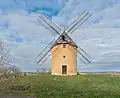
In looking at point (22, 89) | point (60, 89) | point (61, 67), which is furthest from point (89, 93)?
point (61, 67)

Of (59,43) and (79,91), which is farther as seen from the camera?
(59,43)

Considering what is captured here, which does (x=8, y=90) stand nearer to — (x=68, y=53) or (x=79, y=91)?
(x=79, y=91)

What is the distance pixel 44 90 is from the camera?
36938mm

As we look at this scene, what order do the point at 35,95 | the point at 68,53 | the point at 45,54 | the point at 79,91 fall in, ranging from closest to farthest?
the point at 35,95 < the point at 79,91 < the point at 68,53 < the point at 45,54

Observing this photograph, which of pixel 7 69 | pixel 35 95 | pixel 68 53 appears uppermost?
pixel 68 53

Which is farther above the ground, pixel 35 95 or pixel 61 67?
pixel 61 67

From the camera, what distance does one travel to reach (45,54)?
63250mm

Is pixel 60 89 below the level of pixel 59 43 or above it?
below

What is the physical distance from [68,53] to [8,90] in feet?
76.3

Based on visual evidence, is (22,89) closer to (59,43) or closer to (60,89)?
(60,89)

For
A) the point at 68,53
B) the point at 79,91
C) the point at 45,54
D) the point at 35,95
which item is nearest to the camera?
the point at 35,95

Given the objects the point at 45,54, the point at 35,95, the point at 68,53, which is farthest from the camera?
the point at 45,54

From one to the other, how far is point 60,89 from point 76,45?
25671mm

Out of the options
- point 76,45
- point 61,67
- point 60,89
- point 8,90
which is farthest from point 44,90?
point 76,45
